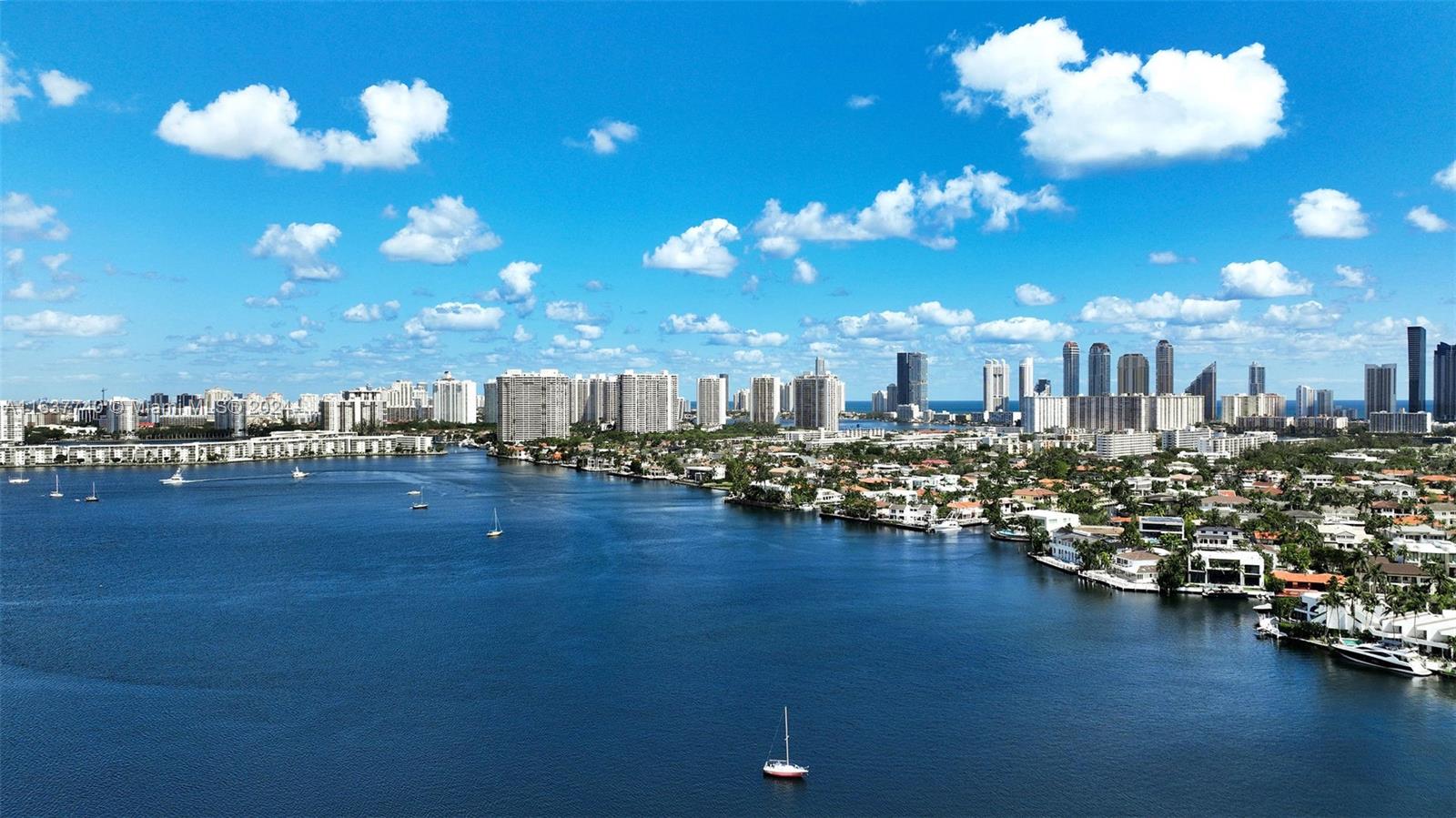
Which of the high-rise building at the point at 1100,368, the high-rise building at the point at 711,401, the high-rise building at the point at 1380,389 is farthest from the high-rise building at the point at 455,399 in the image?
the high-rise building at the point at 1380,389

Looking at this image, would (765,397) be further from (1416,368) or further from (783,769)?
(783,769)

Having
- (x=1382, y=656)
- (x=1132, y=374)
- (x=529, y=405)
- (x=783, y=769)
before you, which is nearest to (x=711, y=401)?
(x=529, y=405)

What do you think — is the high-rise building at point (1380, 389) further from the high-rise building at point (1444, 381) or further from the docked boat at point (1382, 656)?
the docked boat at point (1382, 656)

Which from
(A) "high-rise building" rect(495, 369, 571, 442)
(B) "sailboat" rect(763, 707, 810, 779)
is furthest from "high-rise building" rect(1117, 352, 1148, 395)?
(B) "sailboat" rect(763, 707, 810, 779)

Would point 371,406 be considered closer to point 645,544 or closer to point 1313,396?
point 645,544

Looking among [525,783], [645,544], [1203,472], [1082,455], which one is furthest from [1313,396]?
[525,783]

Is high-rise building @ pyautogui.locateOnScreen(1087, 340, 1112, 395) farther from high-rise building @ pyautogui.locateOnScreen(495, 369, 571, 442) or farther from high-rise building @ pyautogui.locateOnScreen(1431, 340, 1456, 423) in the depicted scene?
high-rise building @ pyautogui.locateOnScreen(495, 369, 571, 442)
